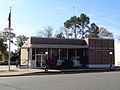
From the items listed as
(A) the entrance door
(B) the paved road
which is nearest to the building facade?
(A) the entrance door

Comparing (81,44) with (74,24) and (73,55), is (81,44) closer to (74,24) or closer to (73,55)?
(73,55)

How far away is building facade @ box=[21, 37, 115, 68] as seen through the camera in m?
39.8

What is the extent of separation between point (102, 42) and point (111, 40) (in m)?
2.05

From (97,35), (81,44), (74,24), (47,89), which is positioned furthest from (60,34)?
(47,89)

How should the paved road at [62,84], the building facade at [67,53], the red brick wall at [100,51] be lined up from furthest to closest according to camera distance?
the red brick wall at [100,51]
the building facade at [67,53]
the paved road at [62,84]


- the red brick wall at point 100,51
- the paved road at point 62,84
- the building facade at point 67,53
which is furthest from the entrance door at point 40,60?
the paved road at point 62,84

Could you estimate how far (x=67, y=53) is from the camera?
137 ft

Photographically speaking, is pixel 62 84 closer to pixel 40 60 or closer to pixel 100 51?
pixel 40 60

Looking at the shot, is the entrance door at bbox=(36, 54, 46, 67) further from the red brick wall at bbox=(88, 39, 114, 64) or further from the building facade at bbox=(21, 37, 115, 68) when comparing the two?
the red brick wall at bbox=(88, 39, 114, 64)

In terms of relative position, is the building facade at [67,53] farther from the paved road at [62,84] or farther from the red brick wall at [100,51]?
the paved road at [62,84]

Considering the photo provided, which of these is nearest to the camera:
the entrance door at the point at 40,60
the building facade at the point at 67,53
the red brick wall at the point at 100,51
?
the building facade at the point at 67,53

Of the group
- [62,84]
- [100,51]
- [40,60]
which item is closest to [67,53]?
[40,60]

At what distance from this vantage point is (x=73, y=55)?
42406mm

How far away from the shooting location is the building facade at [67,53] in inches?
1569
